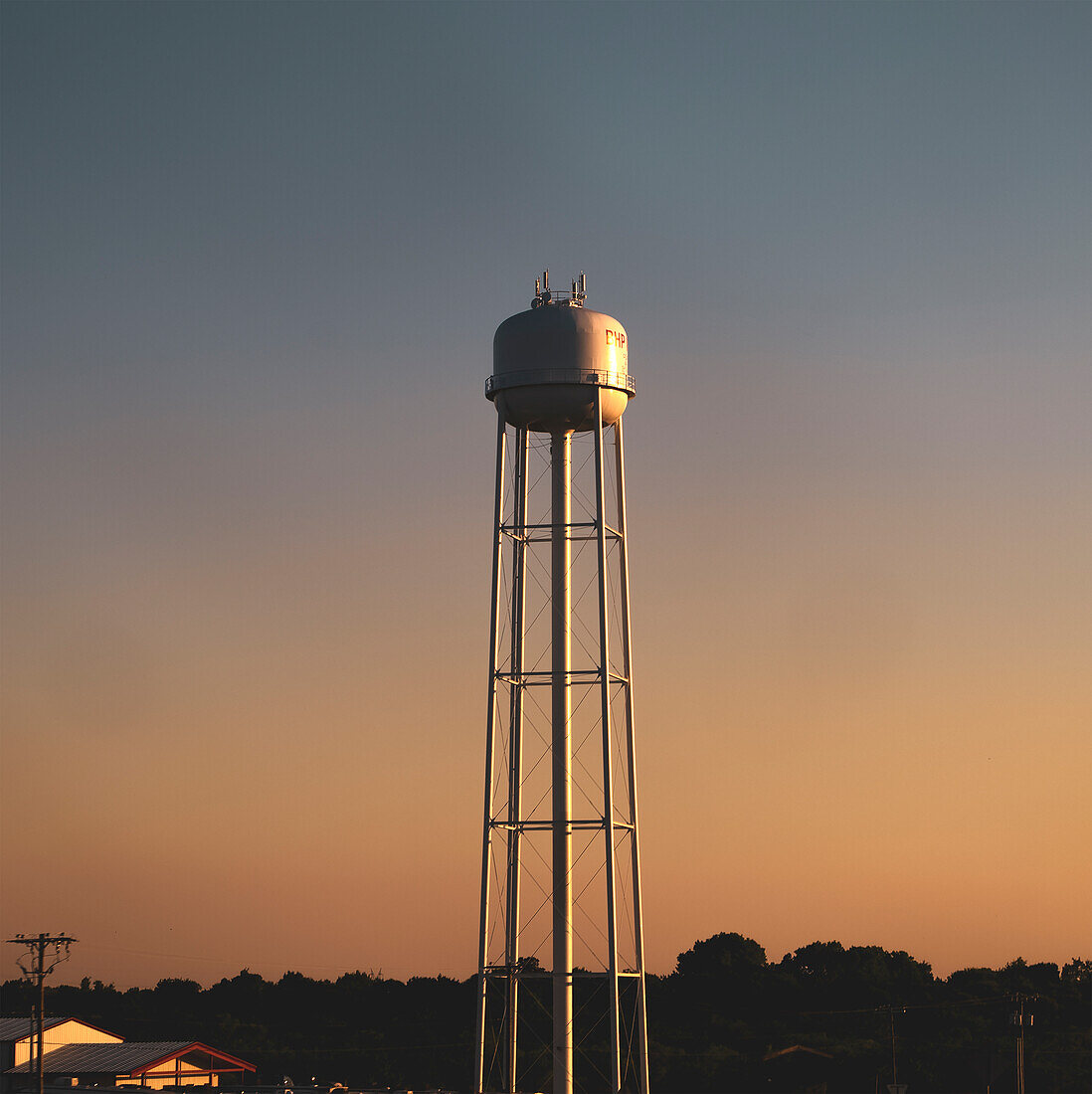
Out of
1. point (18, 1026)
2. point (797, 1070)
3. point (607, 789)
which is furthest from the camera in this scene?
point (797, 1070)

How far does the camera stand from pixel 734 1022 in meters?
110

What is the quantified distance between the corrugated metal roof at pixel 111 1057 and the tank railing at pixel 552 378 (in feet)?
124

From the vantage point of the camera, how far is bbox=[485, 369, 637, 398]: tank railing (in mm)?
52531

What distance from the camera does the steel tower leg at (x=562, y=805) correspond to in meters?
51.2

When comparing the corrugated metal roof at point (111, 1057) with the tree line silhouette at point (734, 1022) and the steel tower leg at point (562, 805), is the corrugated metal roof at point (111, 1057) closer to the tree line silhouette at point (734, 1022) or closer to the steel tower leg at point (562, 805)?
the tree line silhouette at point (734, 1022)

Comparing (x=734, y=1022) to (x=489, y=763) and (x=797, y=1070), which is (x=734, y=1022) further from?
(x=489, y=763)

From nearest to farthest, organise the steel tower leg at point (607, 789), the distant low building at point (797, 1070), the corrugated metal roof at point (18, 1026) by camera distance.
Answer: the steel tower leg at point (607, 789)
the corrugated metal roof at point (18, 1026)
the distant low building at point (797, 1070)

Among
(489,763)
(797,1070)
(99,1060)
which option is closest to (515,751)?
(489,763)

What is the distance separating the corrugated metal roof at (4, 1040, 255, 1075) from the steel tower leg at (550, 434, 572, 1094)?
3019cm

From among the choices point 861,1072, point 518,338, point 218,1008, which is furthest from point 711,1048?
point 518,338

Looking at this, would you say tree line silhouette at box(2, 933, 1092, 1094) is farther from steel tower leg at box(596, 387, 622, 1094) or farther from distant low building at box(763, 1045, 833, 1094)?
steel tower leg at box(596, 387, 622, 1094)

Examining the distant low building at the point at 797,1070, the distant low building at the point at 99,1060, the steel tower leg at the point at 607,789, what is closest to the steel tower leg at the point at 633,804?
the steel tower leg at the point at 607,789

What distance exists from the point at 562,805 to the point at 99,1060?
34.7m

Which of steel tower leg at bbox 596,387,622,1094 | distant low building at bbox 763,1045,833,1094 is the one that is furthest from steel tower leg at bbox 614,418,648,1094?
distant low building at bbox 763,1045,833,1094
